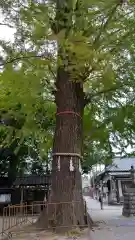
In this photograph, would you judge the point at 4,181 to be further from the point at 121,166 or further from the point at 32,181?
the point at 121,166

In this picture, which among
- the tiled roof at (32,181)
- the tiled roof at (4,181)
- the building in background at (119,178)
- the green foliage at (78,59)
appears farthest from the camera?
the building in background at (119,178)

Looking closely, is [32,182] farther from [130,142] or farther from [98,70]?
[98,70]

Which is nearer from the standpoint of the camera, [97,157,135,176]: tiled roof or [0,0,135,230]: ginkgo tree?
[0,0,135,230]: ginkgo tree

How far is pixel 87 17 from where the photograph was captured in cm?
820

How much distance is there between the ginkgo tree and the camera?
26.7ft

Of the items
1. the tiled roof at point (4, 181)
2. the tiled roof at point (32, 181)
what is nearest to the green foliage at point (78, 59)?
the tiled roof at point (32, 181)

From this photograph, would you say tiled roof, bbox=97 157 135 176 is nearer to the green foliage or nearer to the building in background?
the building in background

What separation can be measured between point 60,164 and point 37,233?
7.55ft

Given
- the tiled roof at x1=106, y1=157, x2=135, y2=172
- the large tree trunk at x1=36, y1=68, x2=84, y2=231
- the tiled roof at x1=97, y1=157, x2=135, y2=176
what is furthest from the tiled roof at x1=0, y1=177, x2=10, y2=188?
the large tree trunk at x1=36, y1=68, x2=84, y2=231

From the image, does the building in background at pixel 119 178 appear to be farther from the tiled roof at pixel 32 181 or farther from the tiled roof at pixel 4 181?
the tiled roof at pixel 4 181

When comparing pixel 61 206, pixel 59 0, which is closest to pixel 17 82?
pixel 59 0

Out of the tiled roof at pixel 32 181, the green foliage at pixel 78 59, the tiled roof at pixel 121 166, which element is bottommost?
the tiled roof at pixel 32 181

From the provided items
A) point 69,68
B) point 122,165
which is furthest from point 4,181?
point 69,68

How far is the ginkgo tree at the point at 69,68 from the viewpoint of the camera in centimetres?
814
